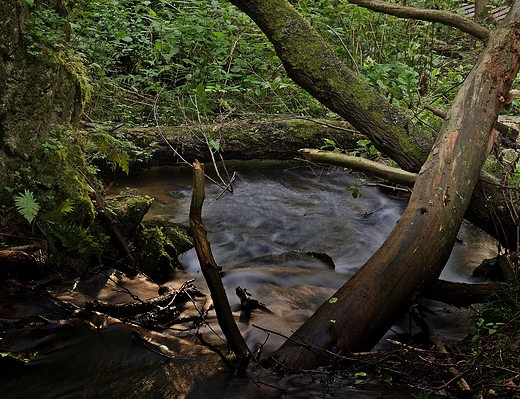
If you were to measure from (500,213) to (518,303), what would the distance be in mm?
1412

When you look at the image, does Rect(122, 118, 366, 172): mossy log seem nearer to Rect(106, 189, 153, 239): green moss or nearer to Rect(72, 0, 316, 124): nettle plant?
Rect(72, 0, 316, 124): nettle plant

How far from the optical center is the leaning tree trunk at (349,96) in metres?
5.15

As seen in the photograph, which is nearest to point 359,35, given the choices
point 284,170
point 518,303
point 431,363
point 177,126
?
point 284,170

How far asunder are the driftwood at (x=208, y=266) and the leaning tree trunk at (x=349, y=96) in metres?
2.57

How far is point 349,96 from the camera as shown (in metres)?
5.24

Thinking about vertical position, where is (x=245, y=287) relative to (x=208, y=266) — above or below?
below

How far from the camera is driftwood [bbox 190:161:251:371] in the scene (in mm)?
2979

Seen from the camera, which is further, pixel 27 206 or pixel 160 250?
pixel 160 250

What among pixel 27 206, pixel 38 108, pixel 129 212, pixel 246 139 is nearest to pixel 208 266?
pixel 27 206

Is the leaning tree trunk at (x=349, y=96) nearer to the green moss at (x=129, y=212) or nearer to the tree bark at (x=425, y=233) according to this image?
the tree bark at (x=425, y=233)

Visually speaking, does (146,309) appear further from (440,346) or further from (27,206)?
(440,346)

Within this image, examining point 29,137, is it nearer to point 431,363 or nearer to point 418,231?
point 418,231

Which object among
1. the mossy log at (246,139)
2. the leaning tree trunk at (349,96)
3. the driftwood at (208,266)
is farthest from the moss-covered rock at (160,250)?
the mossy log at (246,139)

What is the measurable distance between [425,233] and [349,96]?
1.93 metres
